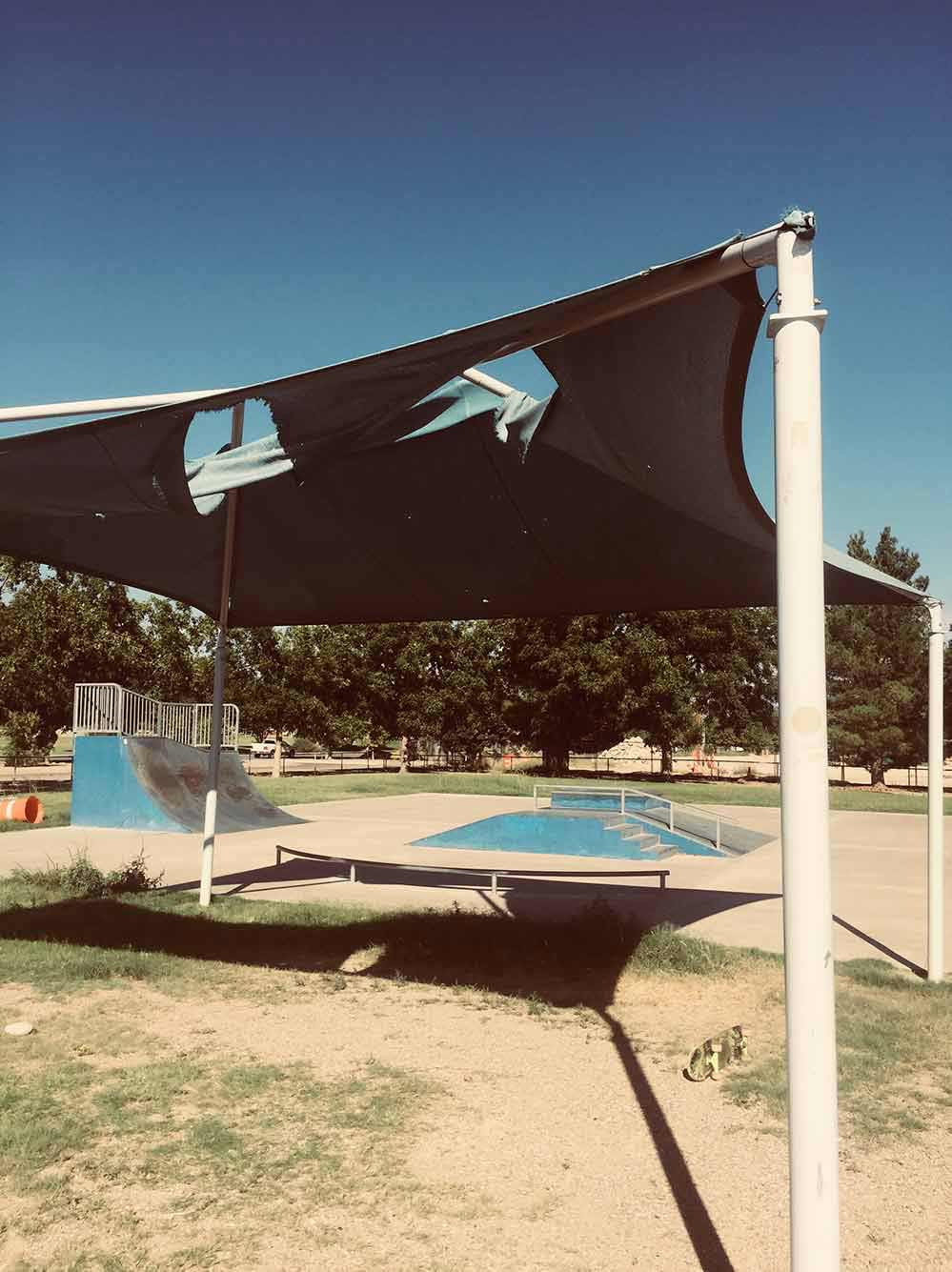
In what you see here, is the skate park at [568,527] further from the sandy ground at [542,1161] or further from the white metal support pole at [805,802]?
the sandy ground at [542,1161]

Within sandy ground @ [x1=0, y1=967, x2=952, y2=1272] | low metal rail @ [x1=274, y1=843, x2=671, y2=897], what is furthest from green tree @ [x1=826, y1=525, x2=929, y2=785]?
sandy ground @ [x1=0, y1=967, x2=952, y2=1272]

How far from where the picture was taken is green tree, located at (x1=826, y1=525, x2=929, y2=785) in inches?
1572

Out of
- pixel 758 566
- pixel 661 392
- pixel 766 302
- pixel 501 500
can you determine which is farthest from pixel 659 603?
pixel 766 302

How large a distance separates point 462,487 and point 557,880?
7.40m

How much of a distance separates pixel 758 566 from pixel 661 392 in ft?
10.9

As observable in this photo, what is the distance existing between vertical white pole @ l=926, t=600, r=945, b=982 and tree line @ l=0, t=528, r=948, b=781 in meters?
32.2

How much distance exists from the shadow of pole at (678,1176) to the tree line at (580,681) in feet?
109

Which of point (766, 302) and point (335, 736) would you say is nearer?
point (766, 302)

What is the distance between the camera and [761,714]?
47.2m

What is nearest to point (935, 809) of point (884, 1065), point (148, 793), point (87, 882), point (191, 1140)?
point (884, 1065)

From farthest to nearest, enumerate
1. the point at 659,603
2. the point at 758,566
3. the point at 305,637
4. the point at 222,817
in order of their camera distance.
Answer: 1. the point at 305,637
2. the point at 222,817
3. the point at 659,603
4. the point at 758,566

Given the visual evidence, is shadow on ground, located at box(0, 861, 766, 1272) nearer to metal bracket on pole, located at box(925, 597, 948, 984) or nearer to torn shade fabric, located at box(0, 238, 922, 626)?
metal bracket on pole, located at box(925, 597, 948, 984)

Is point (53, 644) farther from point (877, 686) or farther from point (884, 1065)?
point (877, 686)

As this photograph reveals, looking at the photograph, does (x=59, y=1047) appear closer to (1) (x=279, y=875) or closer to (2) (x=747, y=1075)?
(2) (x=747, y=1075)
